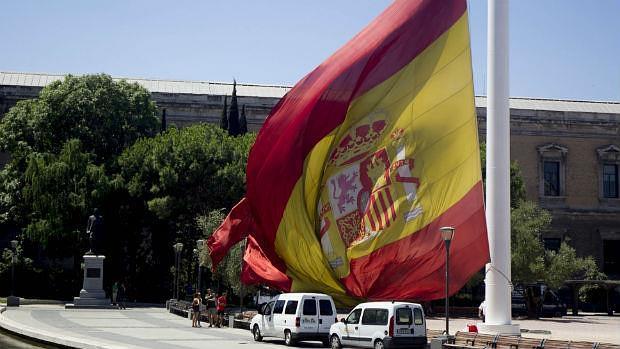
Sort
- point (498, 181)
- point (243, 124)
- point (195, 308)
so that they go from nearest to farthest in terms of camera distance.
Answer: point (498, 181), point (195, 308), point (243, 124)

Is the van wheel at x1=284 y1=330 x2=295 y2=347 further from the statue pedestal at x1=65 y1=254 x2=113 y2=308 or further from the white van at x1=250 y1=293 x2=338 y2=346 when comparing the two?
the statue pedestal at x1=65 y1=254 x2=113 y2=308

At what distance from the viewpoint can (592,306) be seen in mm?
76250

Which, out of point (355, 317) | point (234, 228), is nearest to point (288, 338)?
point (355, 317)

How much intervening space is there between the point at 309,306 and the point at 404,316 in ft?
15.4

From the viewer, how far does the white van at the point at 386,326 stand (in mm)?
27922

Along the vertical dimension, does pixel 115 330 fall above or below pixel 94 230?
below

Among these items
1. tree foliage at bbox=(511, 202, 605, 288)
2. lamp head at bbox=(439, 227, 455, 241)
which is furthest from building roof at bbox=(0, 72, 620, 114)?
lamp head at bbox=(439, 227, 455, 241)

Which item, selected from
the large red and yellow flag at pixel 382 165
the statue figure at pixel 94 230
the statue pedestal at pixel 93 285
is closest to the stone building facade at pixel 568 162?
the statue figure at pixel 94 230

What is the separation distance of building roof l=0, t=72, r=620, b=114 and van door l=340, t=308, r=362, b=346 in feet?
216

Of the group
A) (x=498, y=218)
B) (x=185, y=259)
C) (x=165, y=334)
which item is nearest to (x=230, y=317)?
(x=165, y=334)

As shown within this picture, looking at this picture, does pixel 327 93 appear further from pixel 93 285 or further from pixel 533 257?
pixel 93 285

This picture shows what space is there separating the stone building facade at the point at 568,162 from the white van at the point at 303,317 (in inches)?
2238

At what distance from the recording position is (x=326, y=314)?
32.3m

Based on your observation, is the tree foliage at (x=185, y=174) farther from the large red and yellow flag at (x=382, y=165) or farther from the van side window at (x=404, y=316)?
the van side window at (x=404, y=316)
